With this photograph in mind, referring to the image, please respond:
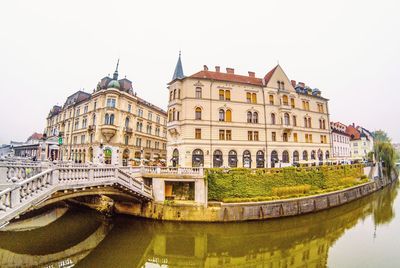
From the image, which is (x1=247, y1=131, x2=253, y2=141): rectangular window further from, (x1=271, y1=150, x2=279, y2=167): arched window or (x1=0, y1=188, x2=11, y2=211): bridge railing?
(x1=0, y1=188, x2=11, y2=211): bridge railing

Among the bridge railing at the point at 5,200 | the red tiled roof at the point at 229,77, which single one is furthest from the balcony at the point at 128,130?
the bridge railing at the point at 5,200

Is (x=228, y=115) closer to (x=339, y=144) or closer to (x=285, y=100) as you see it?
(x=285, y=100)

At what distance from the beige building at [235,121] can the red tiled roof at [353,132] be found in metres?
40.5

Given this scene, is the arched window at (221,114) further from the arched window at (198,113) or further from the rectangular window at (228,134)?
the arched window at (198,113)

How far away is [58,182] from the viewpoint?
10.0m

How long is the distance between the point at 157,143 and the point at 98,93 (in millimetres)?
15874

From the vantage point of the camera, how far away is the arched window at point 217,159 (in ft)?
98.9

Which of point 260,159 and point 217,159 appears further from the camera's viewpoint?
point 260,159

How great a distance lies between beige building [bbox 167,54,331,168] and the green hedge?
4385mm

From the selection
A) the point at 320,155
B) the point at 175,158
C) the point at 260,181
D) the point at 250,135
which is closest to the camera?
the point at 260,181

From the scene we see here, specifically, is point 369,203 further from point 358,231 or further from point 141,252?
point 141,252

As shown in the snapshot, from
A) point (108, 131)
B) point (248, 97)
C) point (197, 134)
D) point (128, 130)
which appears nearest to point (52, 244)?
point (197, 134)

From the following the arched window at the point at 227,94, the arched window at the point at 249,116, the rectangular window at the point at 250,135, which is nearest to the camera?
the arched window at the point at 227,94

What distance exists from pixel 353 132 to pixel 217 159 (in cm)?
6065
